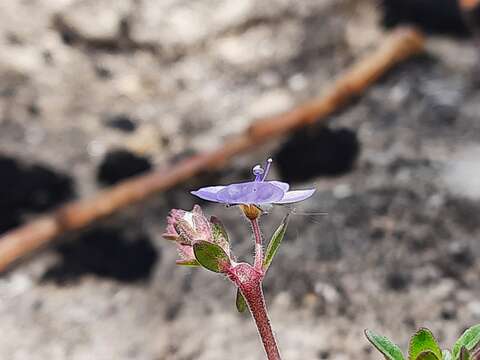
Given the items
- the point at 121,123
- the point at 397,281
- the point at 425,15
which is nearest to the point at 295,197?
the point at 397,281

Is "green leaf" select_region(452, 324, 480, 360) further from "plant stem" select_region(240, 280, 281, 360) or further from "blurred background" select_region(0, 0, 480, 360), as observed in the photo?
"blurred background" select_region(0, 0, 480, 360)

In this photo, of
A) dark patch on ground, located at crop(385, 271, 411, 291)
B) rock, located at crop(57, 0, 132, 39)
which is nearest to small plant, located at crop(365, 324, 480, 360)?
dark patch on ground, located at crop(385, 271, 411, 291)

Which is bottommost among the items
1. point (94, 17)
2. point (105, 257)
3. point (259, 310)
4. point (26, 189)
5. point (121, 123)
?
point (259, 310)

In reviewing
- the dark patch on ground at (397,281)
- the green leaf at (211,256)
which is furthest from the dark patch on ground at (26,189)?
the green leaf at (211,256)

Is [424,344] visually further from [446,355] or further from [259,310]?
[259,310]

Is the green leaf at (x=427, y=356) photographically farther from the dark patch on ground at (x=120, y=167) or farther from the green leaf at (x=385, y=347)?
the dark patch on ground at (x=120, y=167)
